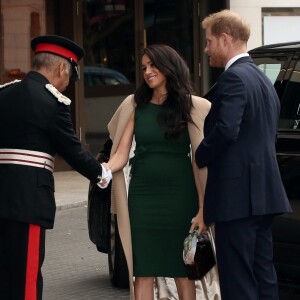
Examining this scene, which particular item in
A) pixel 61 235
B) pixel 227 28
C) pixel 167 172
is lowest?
pixel 61 235

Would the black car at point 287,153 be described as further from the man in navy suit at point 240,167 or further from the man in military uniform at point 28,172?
the man in military uniform at point 28,172

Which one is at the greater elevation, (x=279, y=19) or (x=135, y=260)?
(x=279, y=19)

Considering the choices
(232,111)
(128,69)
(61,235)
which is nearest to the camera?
(232,111)

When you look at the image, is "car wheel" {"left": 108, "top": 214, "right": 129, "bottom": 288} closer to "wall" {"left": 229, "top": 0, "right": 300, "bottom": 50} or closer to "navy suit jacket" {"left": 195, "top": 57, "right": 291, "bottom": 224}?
"navy suit jacket" {"left": 195, "top": 57, "right": 291, "bottom": 224}

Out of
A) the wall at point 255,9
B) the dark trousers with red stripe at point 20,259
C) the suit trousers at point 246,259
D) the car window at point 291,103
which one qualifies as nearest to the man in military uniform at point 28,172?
the dark trousers with red stripe at point 20,259

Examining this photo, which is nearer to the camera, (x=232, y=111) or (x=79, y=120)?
(x=232, y=111)

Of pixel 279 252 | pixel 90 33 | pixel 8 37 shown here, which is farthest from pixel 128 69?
pixel 279 252

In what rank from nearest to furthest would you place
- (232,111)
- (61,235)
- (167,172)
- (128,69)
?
(232,111) → (167,172) → (61,235) → (128,69)

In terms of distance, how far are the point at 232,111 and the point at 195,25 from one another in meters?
13.0

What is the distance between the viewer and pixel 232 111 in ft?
18.2

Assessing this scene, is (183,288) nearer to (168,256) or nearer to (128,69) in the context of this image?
(168,256)

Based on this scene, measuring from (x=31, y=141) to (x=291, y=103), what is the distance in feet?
6.39

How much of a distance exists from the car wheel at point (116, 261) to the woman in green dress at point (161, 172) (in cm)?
158

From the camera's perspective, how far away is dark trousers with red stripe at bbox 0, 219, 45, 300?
555cm
